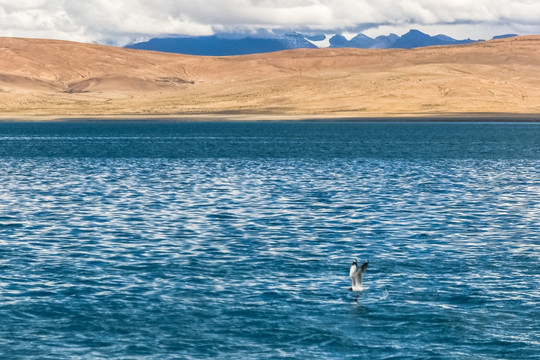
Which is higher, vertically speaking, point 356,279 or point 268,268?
point 356,279

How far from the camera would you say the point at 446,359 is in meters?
21.6

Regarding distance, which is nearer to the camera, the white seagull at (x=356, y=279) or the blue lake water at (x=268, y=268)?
the blue lake water at (x=268, y=268)

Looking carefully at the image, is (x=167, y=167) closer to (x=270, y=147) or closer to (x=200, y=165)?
(x=200, y=165)

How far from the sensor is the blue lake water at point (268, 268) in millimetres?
23172

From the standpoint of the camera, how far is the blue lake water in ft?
76.0

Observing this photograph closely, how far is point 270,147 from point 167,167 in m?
40.0

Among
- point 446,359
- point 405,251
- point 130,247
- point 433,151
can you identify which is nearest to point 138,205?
point 130,247

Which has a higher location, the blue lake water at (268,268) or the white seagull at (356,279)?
the white seagull at (356,279)

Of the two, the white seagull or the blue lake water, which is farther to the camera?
the white seagull

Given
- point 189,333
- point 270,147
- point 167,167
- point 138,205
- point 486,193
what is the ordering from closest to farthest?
point 189,333 → point 138,205 → point 486,193 → point 167,167 → point 270,147

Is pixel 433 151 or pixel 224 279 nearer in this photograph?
pixel 224 279

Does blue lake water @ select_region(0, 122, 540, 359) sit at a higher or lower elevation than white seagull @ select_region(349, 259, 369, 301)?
lower

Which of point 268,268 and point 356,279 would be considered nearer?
point 356,279

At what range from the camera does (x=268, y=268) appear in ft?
105
